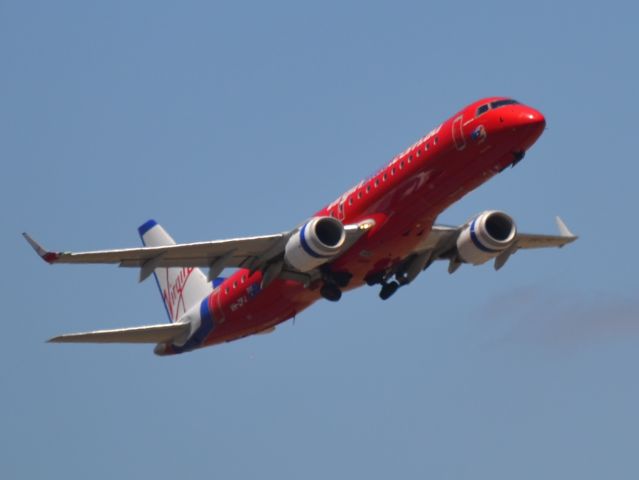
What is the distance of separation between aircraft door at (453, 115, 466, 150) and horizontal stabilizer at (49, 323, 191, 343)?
16866mm

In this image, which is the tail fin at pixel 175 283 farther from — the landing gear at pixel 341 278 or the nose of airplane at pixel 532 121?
the nose of airplane at pixel 532 121

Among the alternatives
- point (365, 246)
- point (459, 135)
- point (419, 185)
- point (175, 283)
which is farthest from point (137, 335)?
point (459, 135)

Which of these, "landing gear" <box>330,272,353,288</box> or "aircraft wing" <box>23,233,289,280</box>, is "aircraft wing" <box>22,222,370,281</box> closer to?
"aircraft wing" <box>23,233,289,280</box>

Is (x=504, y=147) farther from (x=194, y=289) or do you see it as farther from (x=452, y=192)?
(x=194, y=289)

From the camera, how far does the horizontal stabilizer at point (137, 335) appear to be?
6351 cm

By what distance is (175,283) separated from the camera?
240 feet

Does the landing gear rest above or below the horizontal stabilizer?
below

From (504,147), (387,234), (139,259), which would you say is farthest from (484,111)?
(139,259)

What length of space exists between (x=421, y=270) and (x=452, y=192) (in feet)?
23.8

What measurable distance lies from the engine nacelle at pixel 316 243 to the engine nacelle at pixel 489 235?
22.2ft

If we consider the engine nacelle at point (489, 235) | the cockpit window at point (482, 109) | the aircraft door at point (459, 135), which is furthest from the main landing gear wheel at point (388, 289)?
the cockpit window at point (482, 109)

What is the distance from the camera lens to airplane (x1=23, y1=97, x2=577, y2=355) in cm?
5741

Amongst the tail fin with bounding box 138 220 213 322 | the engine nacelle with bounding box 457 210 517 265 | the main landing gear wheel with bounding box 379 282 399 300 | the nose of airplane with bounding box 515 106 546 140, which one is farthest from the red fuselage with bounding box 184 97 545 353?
the tail fin with bounding box 138 220 213 322

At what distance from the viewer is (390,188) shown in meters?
58.9
